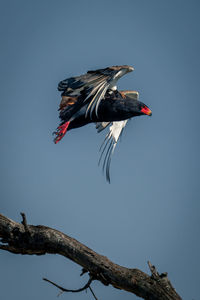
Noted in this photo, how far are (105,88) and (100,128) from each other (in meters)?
2.40

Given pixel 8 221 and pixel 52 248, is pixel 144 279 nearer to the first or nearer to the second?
pixel 52 248

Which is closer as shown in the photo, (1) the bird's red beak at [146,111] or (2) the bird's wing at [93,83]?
(2) the bird's wing at [93,83]

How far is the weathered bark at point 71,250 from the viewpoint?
568 centimetres

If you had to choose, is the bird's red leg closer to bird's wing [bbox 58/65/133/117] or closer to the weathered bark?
bird's wing [bbox 58/65/133/117]

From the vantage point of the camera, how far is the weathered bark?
568cm

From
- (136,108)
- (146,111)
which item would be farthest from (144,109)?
(136,108)

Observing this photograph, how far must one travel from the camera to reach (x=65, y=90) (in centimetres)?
931

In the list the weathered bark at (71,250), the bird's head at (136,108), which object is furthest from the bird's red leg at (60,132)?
the weathered bark at (71,250)

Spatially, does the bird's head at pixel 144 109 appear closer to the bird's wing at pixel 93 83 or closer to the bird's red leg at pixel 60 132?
the bird's wing at pixel 93 83

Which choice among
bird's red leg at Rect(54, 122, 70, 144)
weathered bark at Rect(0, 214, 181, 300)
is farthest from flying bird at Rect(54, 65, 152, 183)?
weathered bark at Rect(0, 214, 181, 300)

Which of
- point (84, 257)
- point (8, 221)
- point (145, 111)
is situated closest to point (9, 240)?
point (8, 221)

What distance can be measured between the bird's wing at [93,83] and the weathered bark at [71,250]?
3.83 m

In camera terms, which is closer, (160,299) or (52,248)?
(160,299)

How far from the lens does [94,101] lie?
9.12m
